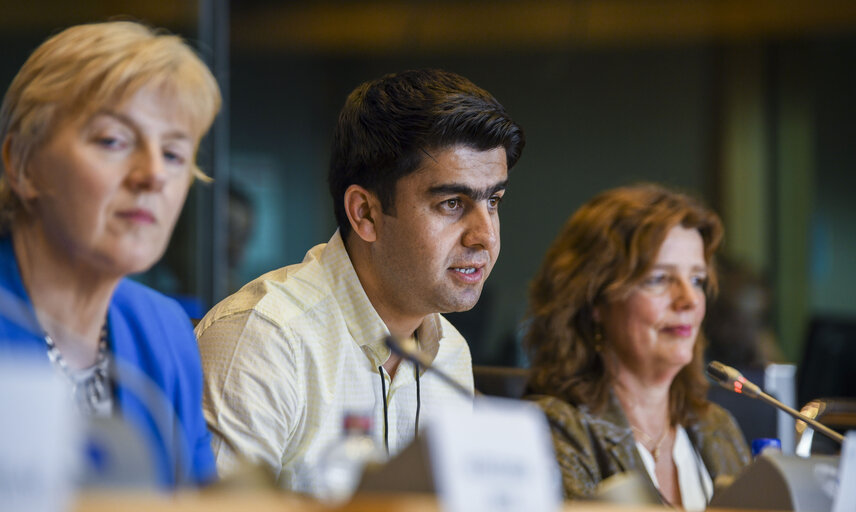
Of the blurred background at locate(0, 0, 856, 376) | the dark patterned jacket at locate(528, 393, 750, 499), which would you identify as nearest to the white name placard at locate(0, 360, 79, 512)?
the dark patterned jacket at locate(528, 393, 750, 499)

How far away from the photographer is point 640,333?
2139 mm

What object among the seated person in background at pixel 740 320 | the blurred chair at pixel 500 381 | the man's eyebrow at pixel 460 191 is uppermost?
the man's eyebrow at pixel 460 191

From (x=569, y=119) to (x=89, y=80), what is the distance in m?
3.84

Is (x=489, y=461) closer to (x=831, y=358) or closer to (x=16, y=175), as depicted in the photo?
(x=16, y=175)

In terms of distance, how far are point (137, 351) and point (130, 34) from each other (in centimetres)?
37

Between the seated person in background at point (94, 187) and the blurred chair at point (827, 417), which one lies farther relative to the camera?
the blurred chair at point (827, 417)

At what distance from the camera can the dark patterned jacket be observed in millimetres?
1938

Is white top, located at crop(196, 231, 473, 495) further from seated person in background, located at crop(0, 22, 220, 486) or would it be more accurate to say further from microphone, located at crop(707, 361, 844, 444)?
microphone, located at crop(707, 361, 844, 444)

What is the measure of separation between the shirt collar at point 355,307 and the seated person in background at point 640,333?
38cm

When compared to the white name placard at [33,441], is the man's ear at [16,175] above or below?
above

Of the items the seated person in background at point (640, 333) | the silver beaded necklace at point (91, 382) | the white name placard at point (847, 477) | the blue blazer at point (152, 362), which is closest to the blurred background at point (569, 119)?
the seated person in background at point (640, 333)

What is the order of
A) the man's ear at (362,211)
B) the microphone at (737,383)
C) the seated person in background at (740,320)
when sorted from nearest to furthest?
the microphone at (737,383) → the man's ear at (362,211) → the seated person in background at (740,320)

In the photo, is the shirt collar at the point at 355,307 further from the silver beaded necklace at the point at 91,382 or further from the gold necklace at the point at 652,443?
the silver beaded necklace at the point at 91,382

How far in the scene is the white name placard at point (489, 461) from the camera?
2.66 feet
